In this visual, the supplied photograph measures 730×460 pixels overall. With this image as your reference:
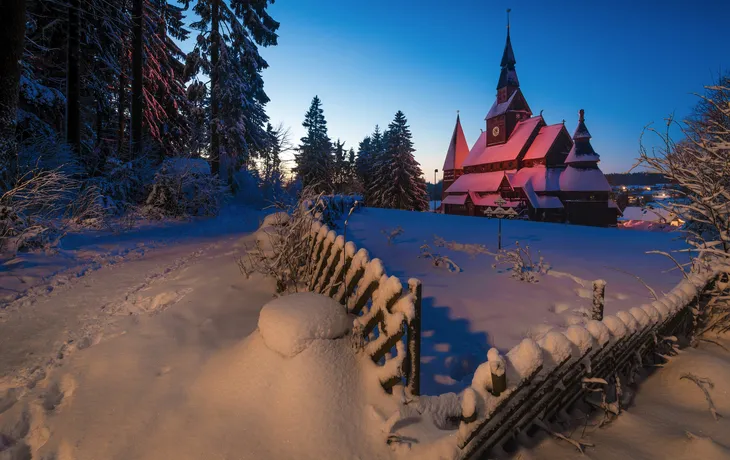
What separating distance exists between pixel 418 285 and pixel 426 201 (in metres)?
39.8

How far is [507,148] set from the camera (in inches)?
1222

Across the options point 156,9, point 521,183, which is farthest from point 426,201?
point 156,9

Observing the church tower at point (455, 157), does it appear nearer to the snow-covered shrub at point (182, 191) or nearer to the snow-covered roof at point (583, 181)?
the snow-covered roof at point (583, 181)

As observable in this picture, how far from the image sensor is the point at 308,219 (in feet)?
14.9

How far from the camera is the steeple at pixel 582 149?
1036 inches

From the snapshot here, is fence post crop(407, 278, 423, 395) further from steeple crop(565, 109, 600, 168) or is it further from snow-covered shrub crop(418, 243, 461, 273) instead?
steeple crop(565, 109, 600, 168)

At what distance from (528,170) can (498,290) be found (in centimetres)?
2703

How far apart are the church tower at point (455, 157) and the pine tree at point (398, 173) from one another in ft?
11.6

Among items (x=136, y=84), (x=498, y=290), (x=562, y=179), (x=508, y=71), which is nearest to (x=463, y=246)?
(x=498, y=290)

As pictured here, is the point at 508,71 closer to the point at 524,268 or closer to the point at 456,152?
the point at 456,152

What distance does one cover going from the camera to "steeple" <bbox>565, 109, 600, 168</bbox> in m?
26.3

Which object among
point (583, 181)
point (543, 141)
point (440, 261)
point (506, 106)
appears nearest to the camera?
point (440, 261)

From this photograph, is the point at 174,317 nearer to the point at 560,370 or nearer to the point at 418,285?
the point at 418,285

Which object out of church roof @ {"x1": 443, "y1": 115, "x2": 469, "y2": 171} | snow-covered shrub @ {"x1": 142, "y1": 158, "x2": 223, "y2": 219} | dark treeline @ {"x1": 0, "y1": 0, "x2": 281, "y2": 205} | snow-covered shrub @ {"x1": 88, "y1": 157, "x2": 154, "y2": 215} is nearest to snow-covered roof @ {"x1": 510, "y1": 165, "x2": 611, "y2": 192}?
church roof @ {"x1": 443, "y1": 115, "x2": 469, "y2": 171}
